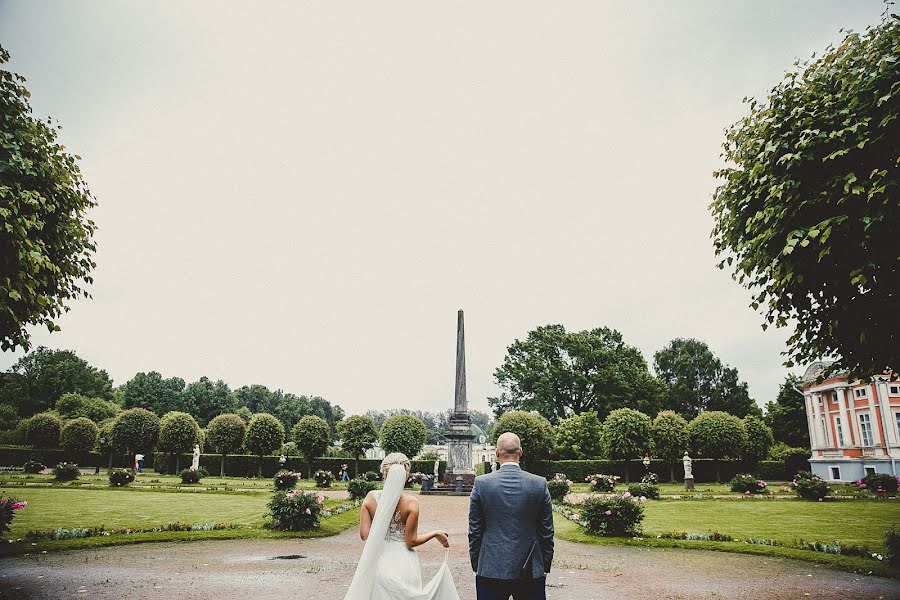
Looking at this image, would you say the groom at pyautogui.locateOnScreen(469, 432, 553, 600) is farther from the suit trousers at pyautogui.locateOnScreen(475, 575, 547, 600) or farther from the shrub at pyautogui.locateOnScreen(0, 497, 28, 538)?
the shrub at pyautogui.locateOnScreen(0, 497, 28, 538)

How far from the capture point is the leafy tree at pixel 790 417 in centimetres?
5059

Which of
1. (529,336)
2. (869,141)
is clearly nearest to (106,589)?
(869,141)

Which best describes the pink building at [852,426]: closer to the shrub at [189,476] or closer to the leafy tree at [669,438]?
the leafy tree at [669,438]

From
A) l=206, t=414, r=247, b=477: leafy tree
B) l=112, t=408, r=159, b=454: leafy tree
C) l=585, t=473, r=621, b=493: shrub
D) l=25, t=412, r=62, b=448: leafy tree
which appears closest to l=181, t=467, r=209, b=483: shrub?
l=206, t=414, r=247, b=477: leafy tree

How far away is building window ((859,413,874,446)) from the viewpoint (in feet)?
116

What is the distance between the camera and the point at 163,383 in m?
77.3

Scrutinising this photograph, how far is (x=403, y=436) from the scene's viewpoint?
1672 inches

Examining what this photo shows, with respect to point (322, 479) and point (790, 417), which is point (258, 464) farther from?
point (790, 417)

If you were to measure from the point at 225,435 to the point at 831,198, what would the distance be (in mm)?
43271

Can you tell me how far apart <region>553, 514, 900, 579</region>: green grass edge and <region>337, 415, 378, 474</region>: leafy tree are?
29.5m

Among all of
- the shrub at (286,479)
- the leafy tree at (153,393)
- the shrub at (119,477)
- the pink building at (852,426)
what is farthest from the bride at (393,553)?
the leafy tree at (153,393)

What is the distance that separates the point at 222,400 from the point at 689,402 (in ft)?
212

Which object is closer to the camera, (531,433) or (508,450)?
(508,450)

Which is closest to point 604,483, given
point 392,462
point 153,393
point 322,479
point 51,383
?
point 322,479
